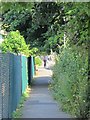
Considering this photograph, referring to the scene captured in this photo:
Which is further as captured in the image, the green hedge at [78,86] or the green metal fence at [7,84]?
the green hedge at [78,86]

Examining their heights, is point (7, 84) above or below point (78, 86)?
above

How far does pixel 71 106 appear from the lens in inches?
471

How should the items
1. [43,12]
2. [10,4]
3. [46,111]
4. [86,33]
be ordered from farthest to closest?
[43,12]
[46,111]
[86,33]
[10,4]

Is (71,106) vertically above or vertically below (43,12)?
below

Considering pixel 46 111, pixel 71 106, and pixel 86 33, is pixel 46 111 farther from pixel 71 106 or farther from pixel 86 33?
pixel 86 33

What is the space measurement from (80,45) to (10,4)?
5580mm

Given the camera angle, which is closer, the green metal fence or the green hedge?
the green metal fence

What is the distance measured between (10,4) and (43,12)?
51.8 ft

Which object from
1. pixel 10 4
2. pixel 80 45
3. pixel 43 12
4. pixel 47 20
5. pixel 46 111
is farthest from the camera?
pixel 47 20

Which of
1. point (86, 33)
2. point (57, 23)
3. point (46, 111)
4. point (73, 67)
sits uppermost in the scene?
point (57, 23)

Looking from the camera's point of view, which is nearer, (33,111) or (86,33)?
(86,33)

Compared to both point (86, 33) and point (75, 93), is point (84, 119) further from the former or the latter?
point (86, 33)

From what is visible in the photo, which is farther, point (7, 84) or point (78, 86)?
point (78, 86)

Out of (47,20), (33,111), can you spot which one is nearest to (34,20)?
(47,20)
